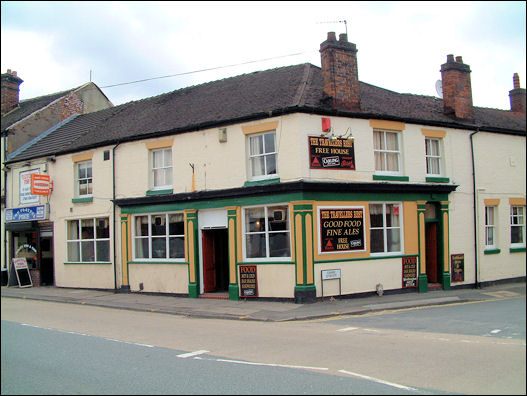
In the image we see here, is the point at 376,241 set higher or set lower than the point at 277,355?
higher

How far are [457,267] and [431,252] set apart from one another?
1.02 m

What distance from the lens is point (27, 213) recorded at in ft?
74.3

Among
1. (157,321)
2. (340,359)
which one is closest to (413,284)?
(157,321)

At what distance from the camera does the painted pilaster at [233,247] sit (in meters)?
16.2

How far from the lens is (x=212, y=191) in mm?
16719

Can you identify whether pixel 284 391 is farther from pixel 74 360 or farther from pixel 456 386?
pixel 74 360

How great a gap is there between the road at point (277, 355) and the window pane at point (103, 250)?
777cm

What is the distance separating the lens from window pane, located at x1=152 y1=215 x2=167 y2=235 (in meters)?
18.5

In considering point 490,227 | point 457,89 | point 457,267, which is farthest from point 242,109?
point 490,227

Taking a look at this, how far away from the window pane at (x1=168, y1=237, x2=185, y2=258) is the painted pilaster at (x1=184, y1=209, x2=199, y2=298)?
1.60 feet

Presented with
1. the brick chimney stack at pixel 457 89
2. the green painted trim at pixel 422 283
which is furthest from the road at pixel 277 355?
the brick chimney stack at pixel 457 89

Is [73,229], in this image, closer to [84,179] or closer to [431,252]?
[84,179]

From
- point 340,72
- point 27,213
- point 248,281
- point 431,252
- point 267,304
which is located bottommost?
point 267,304

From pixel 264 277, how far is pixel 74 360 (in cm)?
847
